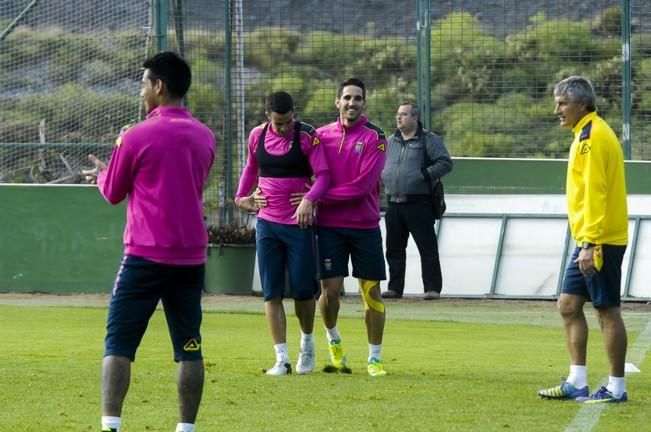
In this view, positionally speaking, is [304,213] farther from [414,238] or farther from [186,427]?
[414,238]

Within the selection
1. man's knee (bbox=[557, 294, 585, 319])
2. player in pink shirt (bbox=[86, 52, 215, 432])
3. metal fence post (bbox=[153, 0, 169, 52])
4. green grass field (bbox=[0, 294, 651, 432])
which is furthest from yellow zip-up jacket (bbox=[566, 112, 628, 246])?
metal fence post (bbox=[153, 0, 169, 52])

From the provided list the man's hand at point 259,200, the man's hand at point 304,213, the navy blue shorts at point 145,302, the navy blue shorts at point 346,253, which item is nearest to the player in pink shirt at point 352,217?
the navy blue shorts at point 346,253

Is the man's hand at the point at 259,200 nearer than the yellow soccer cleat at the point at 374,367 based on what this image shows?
No

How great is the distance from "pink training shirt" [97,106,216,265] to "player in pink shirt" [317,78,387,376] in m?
3.43

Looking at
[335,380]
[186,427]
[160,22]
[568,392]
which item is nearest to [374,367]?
[335,380]

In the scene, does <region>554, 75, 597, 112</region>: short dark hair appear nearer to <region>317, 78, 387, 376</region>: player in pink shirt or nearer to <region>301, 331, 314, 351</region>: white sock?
<region>317, 78, 387, 376</region>: player in pink shirt

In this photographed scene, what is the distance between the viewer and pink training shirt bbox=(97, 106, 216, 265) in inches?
280

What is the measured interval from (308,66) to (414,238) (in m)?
3.47

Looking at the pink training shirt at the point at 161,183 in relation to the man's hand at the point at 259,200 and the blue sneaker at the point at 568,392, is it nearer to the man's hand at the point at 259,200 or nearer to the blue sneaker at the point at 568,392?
the blue sneaker at the point at 568,392

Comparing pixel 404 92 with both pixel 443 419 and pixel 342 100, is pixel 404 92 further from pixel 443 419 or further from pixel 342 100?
pixel 443 419

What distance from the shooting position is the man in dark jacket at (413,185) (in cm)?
1753

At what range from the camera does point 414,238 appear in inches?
701

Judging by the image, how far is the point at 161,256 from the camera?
721 centimetres

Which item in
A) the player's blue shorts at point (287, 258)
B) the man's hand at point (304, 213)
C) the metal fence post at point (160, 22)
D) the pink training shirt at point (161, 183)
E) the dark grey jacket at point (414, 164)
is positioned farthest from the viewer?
the metal fence post at point (160, 22)
